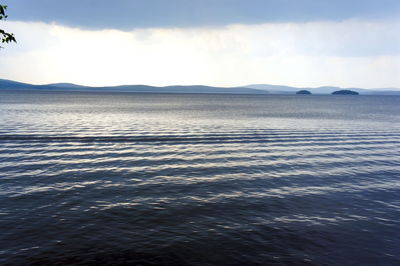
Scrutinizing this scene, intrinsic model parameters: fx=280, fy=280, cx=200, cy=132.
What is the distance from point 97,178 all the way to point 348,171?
23.9 meters

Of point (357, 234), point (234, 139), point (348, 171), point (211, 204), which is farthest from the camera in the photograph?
point (234, 139)

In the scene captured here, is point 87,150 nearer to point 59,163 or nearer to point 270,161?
point 59,163

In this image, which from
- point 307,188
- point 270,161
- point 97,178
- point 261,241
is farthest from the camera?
point 270,161

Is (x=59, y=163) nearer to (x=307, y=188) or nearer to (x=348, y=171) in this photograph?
(x=307, y=188)

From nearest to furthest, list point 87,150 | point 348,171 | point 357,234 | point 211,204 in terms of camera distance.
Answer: point 357,234
point 211,204
point 348,171
point 87,150

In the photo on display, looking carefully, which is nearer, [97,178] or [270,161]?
[97,178]

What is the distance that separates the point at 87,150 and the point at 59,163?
6.43 m

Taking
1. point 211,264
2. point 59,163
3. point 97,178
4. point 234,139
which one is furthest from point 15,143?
point 211,264

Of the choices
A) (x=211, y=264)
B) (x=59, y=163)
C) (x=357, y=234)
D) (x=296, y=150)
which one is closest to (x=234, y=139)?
(x=296, y=150)

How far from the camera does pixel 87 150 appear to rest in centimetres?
3494

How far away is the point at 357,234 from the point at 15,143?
132 feet

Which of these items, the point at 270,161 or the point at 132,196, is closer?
the point at 132,196

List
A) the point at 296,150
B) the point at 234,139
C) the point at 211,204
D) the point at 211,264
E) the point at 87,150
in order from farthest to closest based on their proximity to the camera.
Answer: the point at 234,139
the point at 296,150
the point at 87,150
the point at 211,204
the point at 211,264

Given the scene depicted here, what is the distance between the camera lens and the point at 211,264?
492 inches
